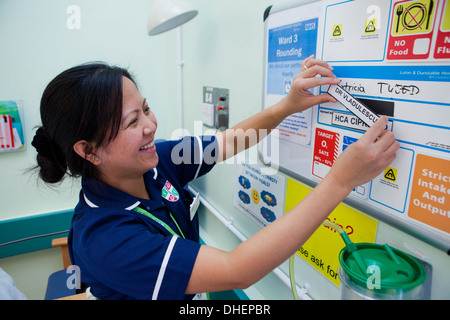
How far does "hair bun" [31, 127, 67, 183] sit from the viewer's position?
31.1 inches

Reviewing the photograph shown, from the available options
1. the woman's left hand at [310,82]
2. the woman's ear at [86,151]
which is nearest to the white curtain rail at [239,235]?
the woman's left hand at [310,82]

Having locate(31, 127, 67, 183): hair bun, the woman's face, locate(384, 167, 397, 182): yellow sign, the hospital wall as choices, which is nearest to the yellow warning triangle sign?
locate(384, 167, 397, 182): yellow sign

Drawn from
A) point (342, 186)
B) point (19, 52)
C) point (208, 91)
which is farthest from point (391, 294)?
point (19, 52)

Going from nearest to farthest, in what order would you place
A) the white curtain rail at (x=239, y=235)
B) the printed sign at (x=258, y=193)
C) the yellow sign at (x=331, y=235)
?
the yellow sign at (x=331, y=235) → the white curtain rail at (x=239, y=235) → the printed sign at (x=258, y=193)

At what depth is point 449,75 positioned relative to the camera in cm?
51

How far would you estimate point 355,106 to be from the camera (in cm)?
65

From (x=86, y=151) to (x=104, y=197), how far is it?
0.13m

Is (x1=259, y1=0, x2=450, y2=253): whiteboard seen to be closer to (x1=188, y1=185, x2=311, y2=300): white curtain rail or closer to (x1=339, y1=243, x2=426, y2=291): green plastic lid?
(x1=339, y1=243, x2=426, y2=291): green plastic lid

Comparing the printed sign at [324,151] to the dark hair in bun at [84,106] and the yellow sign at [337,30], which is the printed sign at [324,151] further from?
the dark hair in bun at [84,106]

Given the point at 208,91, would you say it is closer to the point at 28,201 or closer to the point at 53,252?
the point at 28,201

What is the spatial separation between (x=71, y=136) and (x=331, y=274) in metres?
0.78

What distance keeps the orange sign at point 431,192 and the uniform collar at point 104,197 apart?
0.66 m

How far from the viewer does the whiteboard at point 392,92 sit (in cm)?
54

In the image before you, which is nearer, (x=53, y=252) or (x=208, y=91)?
(x=208, y=91)
